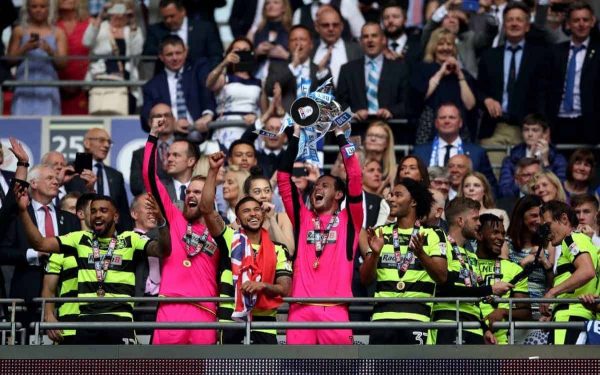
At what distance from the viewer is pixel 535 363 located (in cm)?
1531

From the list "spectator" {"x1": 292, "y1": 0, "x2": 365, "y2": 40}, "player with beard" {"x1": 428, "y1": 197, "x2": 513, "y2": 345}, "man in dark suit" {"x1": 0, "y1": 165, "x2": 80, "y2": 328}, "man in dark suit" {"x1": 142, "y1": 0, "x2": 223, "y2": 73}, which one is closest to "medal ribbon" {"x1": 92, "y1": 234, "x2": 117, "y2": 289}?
"man in dark suit" {"x1": 0, "y1": 165, "x2": 80, "y2": 328}

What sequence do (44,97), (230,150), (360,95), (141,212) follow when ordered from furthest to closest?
(44,97), (360,95), (230,150), (141,212)

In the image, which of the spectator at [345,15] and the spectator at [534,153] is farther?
the spectator at [345,15]

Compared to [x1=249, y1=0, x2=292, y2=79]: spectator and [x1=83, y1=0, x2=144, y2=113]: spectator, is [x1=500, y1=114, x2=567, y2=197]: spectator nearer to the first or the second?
[x1=249, y1=0, x2=292, y2=79]: spectator

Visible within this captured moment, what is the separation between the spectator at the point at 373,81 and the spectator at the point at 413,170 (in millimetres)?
3100

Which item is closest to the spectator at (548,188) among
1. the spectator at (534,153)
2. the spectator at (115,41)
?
the spectator at (534,153)

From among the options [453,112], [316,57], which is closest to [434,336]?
[453,112]

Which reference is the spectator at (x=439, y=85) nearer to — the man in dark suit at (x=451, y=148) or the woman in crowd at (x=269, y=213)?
the man in dark suit at (x=451, y=148)

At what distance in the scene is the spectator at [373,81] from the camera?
20.8 m

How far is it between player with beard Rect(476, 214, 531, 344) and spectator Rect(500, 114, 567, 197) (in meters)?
3.39

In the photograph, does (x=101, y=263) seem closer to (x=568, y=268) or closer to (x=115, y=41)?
(x=568, y=268)

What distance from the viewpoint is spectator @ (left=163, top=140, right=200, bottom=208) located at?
18.0 meters

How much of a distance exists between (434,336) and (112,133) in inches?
280

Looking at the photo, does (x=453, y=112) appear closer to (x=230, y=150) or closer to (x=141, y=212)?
(x=230, y=150)
